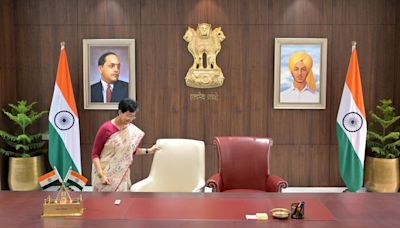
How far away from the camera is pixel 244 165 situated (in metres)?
4.25

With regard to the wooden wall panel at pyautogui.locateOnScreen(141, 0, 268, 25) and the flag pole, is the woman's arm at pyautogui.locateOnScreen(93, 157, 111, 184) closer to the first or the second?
the wooden wall panel at pyautogui.locateOnScreen(141, 0, 268, 25)

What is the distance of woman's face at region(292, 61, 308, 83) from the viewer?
19.2 feet

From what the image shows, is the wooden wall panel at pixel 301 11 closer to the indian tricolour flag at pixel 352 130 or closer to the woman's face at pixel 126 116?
the indian tricolour flag at pixel 352 130

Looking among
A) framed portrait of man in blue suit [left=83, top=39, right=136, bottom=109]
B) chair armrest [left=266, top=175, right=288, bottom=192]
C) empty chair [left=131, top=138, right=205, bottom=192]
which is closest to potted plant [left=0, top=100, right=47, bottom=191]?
framed portrait of man in blue suit [left=83, top=39, right=136, bottom=109]

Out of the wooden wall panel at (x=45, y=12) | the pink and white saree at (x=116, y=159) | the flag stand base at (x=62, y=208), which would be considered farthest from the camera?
the wooden wall panel at (x=45, y=12)

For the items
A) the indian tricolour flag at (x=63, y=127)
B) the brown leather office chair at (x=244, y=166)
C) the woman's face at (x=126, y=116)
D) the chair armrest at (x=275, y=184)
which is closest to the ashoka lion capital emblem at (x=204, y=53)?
the indian tricolour flag at (x=63, y=127)

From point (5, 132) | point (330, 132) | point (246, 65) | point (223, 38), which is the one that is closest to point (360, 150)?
point (330, 132)

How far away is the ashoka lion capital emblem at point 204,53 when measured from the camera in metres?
5.85

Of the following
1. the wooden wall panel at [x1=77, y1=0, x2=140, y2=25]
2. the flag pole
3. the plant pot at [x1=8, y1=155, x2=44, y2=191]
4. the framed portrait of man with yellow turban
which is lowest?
the plant pot at [x1=8, y1=155, x2=44, y2=191]

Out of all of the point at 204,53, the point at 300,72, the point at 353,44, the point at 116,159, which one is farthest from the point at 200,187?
the point at 353,44

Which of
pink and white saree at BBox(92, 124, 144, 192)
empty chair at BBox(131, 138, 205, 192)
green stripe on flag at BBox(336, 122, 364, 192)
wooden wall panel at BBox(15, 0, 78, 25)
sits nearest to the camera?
pink and white saree at BBox(92, 124, 144, 192)

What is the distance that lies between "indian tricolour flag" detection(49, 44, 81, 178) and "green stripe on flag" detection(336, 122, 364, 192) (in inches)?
137

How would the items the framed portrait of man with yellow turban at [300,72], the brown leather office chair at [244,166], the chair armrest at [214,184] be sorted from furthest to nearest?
the framed portrait of man with yellow turban at [300,72]
the brown leather office chair at [244,166]
the chair armrest at [214,184]

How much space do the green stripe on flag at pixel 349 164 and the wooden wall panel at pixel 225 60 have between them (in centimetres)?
51
